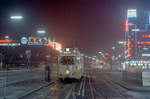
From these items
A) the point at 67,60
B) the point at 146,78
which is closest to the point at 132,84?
the point at 146,78

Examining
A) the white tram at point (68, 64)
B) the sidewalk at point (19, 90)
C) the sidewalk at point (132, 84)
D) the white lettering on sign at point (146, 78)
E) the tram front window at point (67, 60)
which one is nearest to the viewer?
the sidewalk at point (19, 90)

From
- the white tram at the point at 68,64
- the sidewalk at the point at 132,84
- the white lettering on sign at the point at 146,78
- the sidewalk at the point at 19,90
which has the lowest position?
the sidewalk at the point at 132,84

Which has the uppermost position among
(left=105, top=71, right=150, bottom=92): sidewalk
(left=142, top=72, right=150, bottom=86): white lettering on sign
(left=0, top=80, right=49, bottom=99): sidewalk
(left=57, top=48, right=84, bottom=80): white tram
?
(left=57, top=48, right=84, bottom=80): white tram

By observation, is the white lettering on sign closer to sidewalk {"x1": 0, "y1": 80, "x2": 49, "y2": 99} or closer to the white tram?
the white tram

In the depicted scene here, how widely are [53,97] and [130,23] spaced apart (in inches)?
5634

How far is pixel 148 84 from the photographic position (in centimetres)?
2105

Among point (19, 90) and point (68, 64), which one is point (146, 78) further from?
point (19, 90)

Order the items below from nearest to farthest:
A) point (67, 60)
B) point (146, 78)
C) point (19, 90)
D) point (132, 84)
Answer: point (19, 90), point (146, 78), point (132, 84), point (67, 60)

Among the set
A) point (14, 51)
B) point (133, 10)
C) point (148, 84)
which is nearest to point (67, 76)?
point (148, 84)

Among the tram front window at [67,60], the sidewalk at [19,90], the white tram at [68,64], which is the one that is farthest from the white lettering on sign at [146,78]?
the sidewalk at [19,90]

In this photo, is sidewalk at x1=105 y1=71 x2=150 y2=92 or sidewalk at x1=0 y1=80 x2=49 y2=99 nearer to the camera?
sidewalk at x1=0 y1=80 x2=49 y2=99

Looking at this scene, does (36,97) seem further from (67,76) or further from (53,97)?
(67,76)

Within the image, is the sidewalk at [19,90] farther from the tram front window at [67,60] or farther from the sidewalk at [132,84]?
the sidewalk at [132,84]

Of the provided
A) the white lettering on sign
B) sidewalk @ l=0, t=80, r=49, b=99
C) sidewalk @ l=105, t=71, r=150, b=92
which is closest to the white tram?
sidewalk @ l=105, t=71, r=150, b=92
